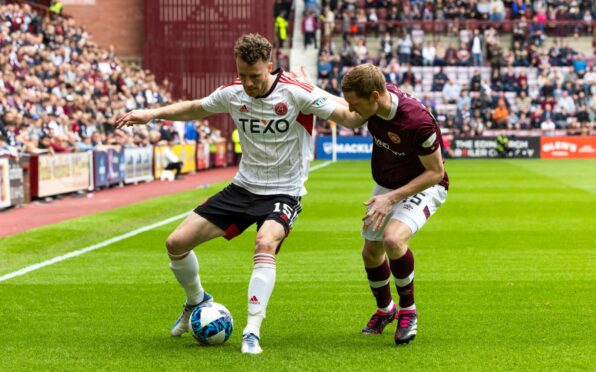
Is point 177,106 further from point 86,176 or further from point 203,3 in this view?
point 203,3

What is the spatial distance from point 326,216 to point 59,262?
761 cm

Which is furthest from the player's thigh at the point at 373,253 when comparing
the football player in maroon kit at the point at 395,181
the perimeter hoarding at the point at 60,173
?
the perimeter hoarding at the point at 60,173

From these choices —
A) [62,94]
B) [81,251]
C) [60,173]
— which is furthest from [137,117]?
[62,94]

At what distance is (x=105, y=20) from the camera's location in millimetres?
50656

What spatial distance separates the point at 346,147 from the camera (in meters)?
49.0

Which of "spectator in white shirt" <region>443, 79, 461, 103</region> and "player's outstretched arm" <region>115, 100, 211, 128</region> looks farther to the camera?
"spectator in white shirt" <region>443, 79, 461, 103</region>

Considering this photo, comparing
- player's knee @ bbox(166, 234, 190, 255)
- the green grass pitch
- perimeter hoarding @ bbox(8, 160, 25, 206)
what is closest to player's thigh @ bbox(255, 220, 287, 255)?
player's knee @ bbox(166, 234, 190, 255)

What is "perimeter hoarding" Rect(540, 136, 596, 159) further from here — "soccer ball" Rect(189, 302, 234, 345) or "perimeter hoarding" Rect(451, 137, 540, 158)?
"soccer ball" Rect(189, 302, 234, 345)

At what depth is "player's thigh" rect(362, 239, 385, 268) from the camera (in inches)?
342

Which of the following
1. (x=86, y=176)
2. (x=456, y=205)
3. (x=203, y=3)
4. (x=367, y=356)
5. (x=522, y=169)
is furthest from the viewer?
(x=203, y=3)

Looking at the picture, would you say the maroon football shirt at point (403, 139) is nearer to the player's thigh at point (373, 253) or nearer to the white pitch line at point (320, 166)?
the player's thigh at point (373, 253)

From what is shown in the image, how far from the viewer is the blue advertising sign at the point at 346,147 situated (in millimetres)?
48688

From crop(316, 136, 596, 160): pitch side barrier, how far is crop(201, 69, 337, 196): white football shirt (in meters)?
40.3

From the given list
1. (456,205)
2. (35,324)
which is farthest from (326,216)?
(35,324)
